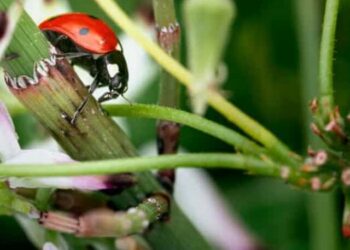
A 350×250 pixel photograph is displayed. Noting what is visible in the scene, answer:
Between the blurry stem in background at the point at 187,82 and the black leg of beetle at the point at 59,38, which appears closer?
the blurry stem in background at the point at 187,82

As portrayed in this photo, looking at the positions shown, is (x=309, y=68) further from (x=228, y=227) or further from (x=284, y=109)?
(x=228, y=227)

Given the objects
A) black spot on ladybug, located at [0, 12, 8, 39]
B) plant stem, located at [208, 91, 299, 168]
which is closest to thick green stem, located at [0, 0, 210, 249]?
black spot on ladybug, located at [0, 12, 8, 39]

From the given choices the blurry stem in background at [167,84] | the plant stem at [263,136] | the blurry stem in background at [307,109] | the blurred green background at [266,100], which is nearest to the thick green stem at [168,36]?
the blurry stem in background at [167,84]

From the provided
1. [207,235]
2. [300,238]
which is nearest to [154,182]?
[207,235]

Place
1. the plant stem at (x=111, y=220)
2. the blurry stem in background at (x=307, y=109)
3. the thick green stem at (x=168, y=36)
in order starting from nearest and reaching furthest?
the plant stem at (x=111, y=220)
the thick green stem at (x=168, y=36)
the blurry stem in background at (x=307, y=109)

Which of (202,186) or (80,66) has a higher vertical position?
(80,66)

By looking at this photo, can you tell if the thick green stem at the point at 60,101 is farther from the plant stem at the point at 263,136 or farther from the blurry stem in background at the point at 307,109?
the blurry stem in background at the point at 307,109
